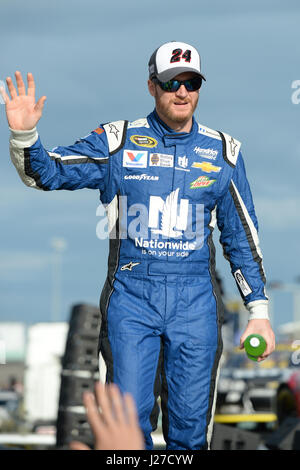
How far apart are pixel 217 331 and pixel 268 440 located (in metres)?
2.97

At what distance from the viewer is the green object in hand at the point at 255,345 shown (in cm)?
427

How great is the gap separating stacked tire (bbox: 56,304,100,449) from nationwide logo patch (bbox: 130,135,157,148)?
391cm

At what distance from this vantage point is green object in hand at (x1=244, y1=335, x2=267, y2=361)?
14.0ft

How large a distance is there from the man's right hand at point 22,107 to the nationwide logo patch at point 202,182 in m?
0.89

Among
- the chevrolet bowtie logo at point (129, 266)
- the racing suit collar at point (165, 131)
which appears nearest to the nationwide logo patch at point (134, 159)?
the racing suit collar at point (165, 131)

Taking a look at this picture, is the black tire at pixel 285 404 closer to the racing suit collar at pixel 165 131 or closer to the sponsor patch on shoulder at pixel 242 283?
the sponsor patch on shoulder at pixel 242 283

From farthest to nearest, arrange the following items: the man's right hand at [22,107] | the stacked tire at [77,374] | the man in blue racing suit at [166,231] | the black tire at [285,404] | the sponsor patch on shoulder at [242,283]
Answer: the black tire at [285,404]
the stacked tire at [77,374]
the sponsor patch on shoulder at [242,283]
the man in blue racing suit at [166,231]
the man's right hand at [22,107]

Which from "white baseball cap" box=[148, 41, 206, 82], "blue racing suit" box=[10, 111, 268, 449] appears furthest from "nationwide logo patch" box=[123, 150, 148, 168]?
"white baseball cap" box=[148, 41, 206, 82]

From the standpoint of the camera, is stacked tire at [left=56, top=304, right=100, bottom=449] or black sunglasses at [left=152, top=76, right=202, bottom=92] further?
stacked tire at [left=56, top=304, right=100, bottom=449]

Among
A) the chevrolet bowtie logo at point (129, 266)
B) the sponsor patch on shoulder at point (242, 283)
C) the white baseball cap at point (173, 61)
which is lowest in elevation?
the sponsor patch on shoulder at point (242, 283)

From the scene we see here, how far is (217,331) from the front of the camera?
433 centimetres

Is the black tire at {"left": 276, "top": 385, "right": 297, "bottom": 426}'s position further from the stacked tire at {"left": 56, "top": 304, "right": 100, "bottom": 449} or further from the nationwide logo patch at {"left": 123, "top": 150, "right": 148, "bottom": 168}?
the nationwide logo patch at {"left": 123, "top": 150, "right": 148, "bottom": 168}

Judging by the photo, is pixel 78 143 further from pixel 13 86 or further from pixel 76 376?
pixel 76 376
